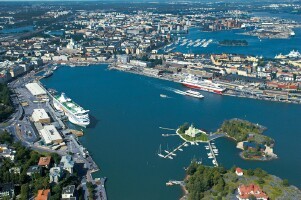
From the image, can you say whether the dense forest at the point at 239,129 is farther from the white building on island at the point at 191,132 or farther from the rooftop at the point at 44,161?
the rooftop at the point at 44,161

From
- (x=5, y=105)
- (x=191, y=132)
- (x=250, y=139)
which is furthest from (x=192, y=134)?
(x=5, y=105)

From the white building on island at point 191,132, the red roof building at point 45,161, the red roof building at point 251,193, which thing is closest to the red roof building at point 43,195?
the red roof building at point 45,161

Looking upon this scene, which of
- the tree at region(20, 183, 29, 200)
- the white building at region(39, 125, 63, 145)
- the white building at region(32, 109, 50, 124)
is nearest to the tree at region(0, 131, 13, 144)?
the white building at region(39, 125, 63, 145)

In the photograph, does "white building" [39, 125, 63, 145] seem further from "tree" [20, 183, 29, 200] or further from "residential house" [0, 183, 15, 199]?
"tree" [20, 183, 29, 200]

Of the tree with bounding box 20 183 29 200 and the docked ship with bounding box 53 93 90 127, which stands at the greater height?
the tree with bounding box 20 183 29 200

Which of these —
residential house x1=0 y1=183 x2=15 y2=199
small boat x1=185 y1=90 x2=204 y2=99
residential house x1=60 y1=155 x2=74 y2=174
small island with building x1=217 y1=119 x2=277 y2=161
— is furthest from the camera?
small boat x1=185 y1=90 x2=204 y2=99

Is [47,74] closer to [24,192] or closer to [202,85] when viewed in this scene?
[202,85]

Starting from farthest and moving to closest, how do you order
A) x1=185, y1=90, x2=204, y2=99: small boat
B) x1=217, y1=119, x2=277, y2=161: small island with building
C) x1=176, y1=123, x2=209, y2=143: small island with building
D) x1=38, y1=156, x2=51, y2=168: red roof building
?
x1=185, y1=90, x2=204, y2=99: small boat, x1=176, y1=123, x2=209, y2=143: small island with building, x1=217, y1=119, x2=277, y2=161: small island with building, x1=38, y1=156, x2=51, y2=168: red roof building
